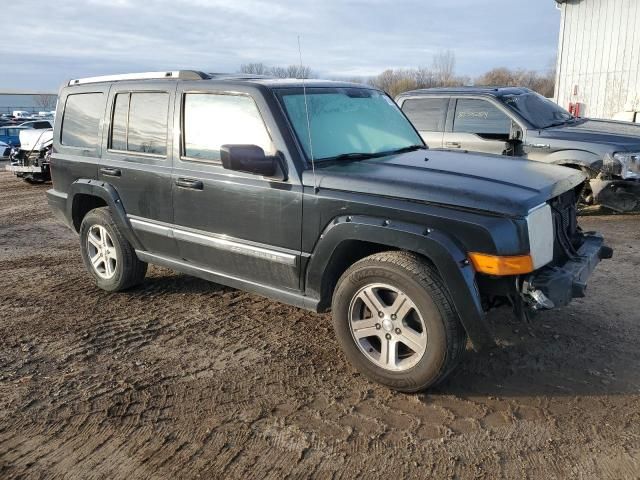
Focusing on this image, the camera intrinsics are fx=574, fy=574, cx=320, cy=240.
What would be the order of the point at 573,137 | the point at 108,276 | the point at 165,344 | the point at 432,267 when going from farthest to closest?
the point at 573,137 → the point at 108,276 → the point at 165,344 → the point at 432,267

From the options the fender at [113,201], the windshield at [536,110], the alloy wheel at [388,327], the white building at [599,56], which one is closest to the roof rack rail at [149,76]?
the fender at [113,201]

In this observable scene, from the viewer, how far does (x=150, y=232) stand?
4812 millimetres

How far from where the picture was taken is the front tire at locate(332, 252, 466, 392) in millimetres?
3283

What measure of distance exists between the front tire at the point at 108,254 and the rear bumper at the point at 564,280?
11.7ft

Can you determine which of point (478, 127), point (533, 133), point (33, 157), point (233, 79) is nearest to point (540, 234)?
point (233, 79)

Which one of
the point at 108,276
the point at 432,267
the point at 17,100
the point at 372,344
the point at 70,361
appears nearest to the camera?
the point at 432,267

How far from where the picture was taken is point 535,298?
10.4 feet

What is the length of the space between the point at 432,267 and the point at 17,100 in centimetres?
9724

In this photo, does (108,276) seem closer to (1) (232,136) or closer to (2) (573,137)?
(1) (232,136)

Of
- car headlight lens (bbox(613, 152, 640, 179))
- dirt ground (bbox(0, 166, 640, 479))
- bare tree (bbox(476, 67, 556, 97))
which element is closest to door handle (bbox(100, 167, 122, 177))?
dirt ground (bbox(0, 166, 640, 479))

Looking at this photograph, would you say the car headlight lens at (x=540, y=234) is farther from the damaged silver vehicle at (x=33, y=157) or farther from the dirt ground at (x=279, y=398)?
the damaged silver vehicle at (x=33, y=157)

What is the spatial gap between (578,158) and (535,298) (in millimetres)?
5345

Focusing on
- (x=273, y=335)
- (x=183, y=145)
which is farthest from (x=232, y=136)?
(x=273, y=335)

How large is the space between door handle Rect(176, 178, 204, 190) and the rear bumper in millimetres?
A: 2410
